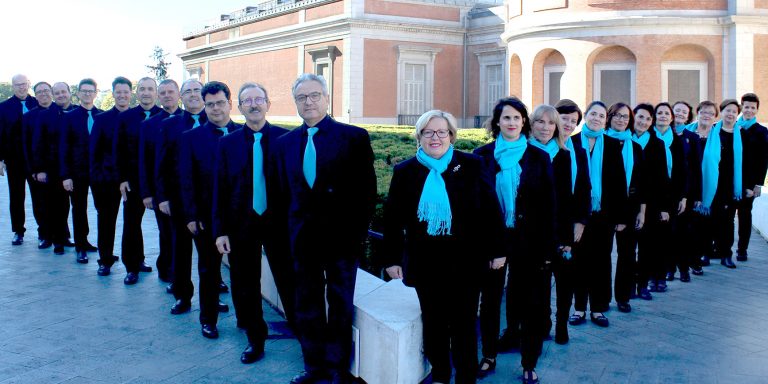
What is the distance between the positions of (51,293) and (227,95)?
295 centimetres

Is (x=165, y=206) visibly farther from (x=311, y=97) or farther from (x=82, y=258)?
(x=82, y=258)

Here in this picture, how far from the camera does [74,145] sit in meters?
7.89

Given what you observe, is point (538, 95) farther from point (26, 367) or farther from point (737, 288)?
point (26, 367)

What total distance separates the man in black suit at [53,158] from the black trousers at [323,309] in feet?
17.3

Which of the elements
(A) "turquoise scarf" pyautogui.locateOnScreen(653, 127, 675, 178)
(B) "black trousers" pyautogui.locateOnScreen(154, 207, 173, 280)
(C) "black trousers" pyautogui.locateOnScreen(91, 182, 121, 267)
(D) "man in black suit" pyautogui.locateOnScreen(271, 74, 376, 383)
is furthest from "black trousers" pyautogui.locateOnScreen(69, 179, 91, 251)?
(A) "turquoise scarf" pyautogui.locateOnScreen(653, 127, 675, 178)

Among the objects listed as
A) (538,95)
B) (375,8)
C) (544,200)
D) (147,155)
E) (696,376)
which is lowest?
(696,376)

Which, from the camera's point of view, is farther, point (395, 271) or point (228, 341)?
point (228, 341)

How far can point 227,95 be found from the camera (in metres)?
5.20

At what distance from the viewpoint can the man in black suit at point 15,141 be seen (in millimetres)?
9055

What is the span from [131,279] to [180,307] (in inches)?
51.4

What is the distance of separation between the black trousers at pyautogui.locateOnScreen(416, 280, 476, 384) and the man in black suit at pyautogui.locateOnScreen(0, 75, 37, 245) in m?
7.09

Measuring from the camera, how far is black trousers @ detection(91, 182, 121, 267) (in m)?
7.31

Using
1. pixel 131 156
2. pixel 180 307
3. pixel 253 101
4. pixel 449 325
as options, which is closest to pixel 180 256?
pixel 180 307

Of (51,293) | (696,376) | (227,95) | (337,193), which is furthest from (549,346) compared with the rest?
(51,293)
